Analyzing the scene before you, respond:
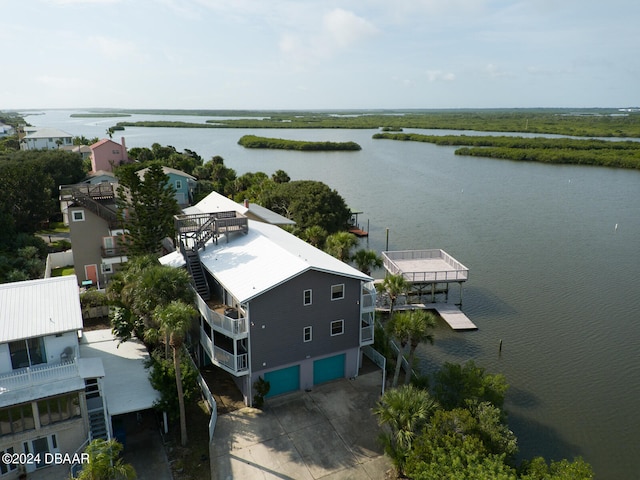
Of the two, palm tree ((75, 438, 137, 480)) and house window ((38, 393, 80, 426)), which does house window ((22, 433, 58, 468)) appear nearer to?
house window ((38, 393, 80, 426))

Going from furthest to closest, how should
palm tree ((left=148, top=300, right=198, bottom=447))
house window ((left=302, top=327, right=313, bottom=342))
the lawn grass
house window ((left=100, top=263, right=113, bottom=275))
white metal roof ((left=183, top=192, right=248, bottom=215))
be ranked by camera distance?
the lawn grass < white metal roof ((left=183, top=192, right=248, bottom=215)) < house window ((left=100, top=263, right=113, bottom=275)) < house window ((left=302, top=327, right=313, bottom=342)) < palm tree ((left=148, top=300, right=198, bottom=447))

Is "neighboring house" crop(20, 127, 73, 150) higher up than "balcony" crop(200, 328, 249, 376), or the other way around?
"neighboring house" crop(20, 127, 73, 150)

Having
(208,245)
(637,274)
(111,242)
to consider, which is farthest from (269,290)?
(637,274)

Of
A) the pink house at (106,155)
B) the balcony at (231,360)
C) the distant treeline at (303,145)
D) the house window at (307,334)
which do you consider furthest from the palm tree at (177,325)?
the distant treeline at (303,145)

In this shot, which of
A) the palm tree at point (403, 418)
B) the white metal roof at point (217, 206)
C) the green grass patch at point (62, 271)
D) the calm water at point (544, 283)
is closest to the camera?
the palm tree at point (403, 418)

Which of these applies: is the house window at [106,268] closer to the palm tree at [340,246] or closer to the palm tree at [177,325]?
the palm tree at [340,246]

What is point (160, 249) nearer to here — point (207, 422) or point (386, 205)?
point (207, 422)

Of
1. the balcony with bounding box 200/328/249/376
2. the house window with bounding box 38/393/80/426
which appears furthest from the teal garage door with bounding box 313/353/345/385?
the house window with bounding box 38/393/80/426

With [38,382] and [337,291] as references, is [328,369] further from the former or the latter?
[38,382]
